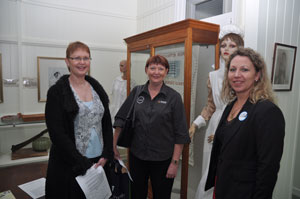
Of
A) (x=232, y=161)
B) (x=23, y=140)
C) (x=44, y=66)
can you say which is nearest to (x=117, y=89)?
(x=44, y=66)

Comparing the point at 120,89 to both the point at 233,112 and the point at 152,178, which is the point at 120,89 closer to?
the point at 152,178

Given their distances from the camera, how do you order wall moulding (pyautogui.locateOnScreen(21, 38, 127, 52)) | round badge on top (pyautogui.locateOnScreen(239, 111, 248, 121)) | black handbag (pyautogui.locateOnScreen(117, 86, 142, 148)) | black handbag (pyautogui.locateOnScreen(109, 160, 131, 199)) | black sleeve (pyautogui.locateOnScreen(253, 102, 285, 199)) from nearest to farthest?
black sleeve (pyautogui.locateOnScreen(253, 102, 285, 199)), round badge on top (pyautogui.locateOnScreen(239, 111, 248, 121)), black handbag (pyautogui.locateOnScreen(109, 160, 131, 199)), black handbag (pyautogui.locateOnScreen(117, 86, 142, 148)), wall moulding (pyautogui.locateOnScreen(21, 38, 127, 52))

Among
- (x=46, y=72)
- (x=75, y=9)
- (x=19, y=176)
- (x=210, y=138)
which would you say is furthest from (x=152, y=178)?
(x=75, y=9)

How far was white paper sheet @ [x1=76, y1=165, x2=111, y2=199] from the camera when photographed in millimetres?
1586

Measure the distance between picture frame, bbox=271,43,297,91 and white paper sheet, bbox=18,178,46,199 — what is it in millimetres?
2331

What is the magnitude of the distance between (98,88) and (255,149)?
120 centimetres

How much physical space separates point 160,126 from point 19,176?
1693 millimetres

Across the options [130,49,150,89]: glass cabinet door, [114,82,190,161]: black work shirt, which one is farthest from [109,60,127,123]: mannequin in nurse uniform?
[114,82,190,161]: black work shirt

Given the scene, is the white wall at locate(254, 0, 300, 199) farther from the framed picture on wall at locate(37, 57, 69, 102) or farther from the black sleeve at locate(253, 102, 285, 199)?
the framed picture on wall at locate(37, 57, 69, 102)

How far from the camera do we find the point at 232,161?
1.22 metres

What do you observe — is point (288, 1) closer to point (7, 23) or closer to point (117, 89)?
point (117, 89)

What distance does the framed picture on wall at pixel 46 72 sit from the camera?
374 cm

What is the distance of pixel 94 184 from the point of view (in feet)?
5.42

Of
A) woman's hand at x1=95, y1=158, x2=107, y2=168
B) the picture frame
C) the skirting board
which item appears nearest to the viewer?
woman's hand at x1=95, y1=158, x2=107, y2=168
